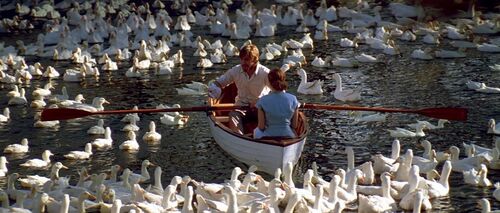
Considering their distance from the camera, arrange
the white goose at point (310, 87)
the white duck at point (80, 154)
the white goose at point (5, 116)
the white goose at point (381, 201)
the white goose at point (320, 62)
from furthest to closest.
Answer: the white goose at point (320, 62)
the white goose at point (310, 87)
the white goose at point (5, 116)
the white duck at point (80, 154)
the white goose at point (381, 201)

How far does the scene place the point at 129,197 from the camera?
15.5m

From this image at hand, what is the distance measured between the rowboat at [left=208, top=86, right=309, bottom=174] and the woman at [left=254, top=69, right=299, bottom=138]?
0.14m

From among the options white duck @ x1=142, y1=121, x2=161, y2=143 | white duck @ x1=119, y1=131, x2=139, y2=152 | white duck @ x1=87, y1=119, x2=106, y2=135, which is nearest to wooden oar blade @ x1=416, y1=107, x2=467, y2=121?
white duck @ x1=142, y1=121, x2=161, y2=143

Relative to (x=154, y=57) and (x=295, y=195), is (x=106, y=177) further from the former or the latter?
(x=154, y=57)

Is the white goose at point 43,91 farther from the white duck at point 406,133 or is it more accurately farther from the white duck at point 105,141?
the white duck at point 406,133

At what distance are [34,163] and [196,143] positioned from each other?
9.48ft

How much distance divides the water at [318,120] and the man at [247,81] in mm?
672

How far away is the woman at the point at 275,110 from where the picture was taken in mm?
16875

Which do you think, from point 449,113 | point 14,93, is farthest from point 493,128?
point 14,93

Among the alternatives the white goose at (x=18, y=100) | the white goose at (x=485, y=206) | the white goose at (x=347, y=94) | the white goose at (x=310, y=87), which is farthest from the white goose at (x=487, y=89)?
the white goose at (x=18, y=100)

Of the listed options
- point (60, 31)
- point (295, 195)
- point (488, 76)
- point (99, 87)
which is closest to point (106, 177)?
point (295, 195)

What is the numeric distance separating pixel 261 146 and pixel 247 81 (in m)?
2.07

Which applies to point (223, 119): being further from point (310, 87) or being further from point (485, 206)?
point (485, 206)

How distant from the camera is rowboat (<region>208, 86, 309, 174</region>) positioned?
647 inches
